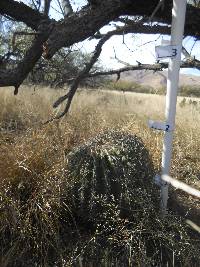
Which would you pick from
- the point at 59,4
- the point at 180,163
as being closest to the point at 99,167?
the point at 59,4

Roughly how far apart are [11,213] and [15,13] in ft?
5.00

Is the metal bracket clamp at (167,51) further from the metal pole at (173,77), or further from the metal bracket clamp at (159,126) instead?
the metal bracket clamp at (159,126)

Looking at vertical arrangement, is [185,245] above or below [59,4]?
below

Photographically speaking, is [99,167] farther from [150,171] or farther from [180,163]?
[180,163]

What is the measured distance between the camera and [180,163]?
22.1 feet

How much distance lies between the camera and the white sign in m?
4.17

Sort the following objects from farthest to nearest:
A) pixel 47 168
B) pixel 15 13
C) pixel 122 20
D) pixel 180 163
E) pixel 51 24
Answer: pixel 180 163 → pixel 47 168 → pixel 122 20 → pixel 15 13 → pixel 51 24

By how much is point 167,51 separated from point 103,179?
3.71ft

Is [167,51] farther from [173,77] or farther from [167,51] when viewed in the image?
[173,77]

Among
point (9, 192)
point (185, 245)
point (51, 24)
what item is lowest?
point (185, 245)

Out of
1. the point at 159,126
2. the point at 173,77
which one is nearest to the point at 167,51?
the point at 173,77

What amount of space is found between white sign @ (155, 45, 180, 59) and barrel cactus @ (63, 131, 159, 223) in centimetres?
91

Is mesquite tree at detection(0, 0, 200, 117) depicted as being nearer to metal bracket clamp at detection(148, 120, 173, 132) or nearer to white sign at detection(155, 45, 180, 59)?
white sign at detection(155, 45, 180, 59)

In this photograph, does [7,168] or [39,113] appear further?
[39,113]
